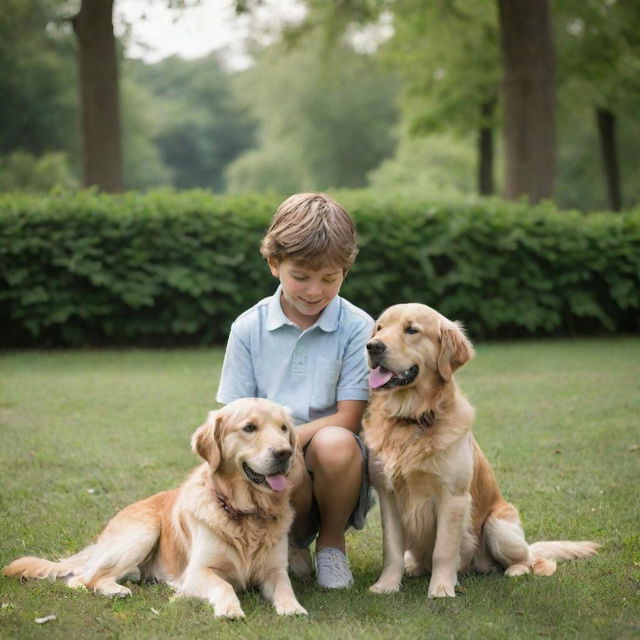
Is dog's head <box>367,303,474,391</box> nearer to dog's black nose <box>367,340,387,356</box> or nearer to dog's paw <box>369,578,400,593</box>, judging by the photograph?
dog's black nose <box>367,340,387,356</box>

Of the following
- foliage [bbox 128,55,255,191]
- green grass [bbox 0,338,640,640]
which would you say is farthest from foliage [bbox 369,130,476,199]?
foliage [bbox 128,55,255,191]

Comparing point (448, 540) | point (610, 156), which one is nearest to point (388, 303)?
point (448, 540)

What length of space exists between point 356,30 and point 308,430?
17.9 metres

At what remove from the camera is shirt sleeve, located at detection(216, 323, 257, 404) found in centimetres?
416

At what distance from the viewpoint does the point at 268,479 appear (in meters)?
3.61

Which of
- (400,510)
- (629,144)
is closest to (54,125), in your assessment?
(629,144)

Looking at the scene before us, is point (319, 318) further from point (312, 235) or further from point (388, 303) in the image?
point (388, 303)

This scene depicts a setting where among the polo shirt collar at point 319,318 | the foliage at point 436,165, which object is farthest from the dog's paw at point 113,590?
the foliage at point 436,165

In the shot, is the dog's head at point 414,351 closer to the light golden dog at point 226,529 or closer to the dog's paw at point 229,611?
the light golden dog at point 226,529

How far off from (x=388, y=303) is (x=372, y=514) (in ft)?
22.1

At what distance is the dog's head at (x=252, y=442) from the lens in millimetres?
3570

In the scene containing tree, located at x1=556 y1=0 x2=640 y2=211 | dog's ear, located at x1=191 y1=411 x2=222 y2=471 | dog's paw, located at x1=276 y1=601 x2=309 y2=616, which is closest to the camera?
dog's paw, located at x1=276 y1=601 x2=309 y2=616

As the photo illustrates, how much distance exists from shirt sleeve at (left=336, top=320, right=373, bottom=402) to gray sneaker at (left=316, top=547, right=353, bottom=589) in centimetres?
74

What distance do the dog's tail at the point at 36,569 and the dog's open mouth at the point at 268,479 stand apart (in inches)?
38.3
